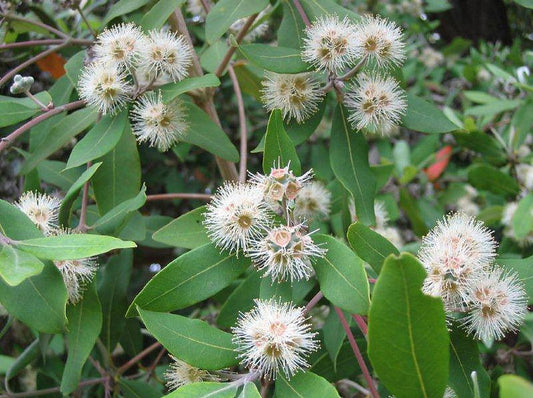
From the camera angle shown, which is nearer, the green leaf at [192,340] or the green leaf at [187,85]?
the green leaf at [192,340]

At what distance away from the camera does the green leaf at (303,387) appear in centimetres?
117

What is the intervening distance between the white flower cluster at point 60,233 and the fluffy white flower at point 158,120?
0.98ft

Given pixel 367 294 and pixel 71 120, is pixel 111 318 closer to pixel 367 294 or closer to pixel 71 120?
pixel 71 120

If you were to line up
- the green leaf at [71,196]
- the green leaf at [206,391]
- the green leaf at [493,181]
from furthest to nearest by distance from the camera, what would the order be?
the green leaf at [493,181] → the green leaf at [71,196] → the green leaf at [206,391]

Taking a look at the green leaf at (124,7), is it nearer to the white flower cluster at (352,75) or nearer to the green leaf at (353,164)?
the white flower cluster at (352,75)

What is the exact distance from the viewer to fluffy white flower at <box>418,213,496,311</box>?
49.9 inches

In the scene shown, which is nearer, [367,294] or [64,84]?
[367,294]

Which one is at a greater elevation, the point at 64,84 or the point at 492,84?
the point at 492,84

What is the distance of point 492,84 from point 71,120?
2.66m

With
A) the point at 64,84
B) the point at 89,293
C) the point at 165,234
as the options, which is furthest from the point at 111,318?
the point at 64,84

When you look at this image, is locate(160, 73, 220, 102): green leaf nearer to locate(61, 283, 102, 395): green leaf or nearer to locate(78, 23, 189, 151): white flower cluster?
locate(78, 23, 189, 151): white flower cluster

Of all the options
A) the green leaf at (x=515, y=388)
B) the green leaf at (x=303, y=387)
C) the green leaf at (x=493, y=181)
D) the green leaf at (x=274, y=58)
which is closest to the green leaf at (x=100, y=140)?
the green leaf at (x=274, y=58)

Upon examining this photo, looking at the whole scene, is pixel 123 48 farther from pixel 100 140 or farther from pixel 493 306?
pixel 493 306

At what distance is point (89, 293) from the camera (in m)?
1.56
